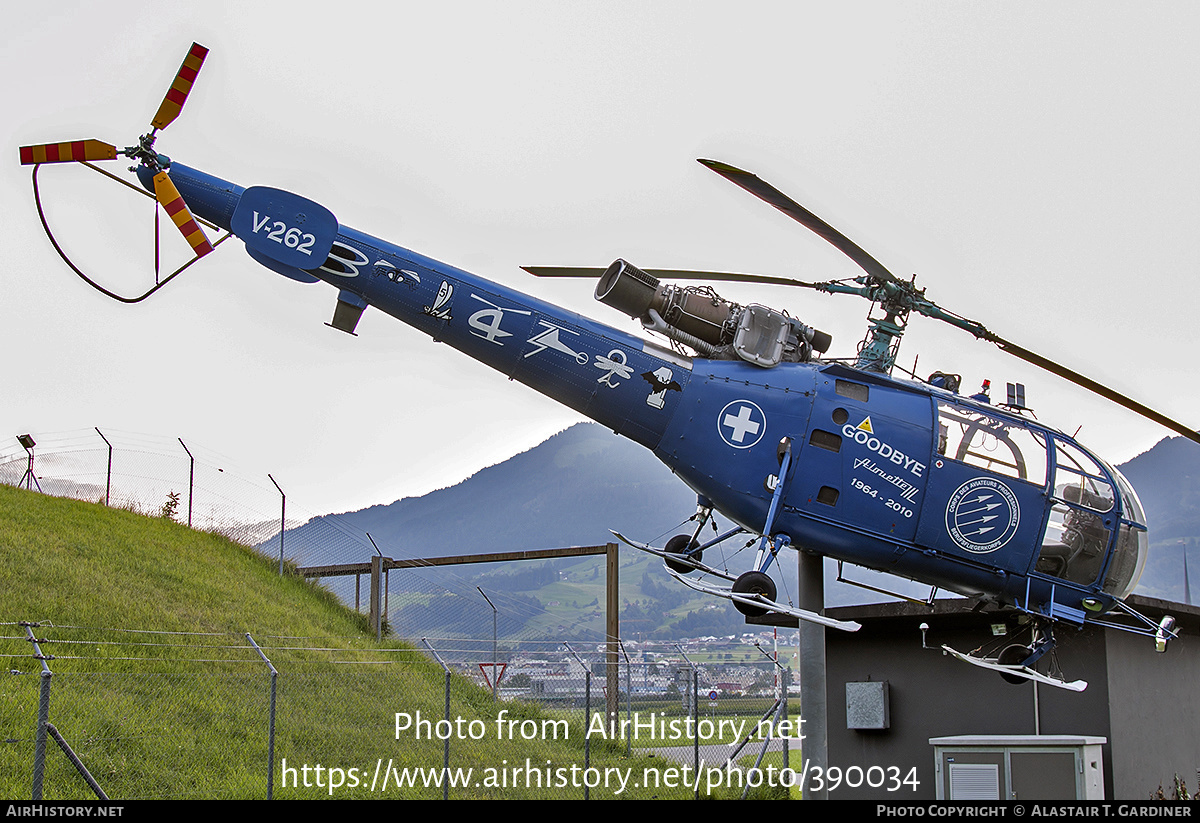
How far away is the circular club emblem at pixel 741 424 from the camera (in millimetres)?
11688

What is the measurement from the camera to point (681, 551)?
11.9 meters

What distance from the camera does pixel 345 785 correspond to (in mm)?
13375

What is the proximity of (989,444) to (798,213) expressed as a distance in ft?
12.0

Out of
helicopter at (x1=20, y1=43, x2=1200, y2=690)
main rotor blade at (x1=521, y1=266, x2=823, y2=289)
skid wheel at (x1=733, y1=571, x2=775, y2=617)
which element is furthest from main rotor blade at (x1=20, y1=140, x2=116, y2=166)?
skid wheel at (x1=733, y1=571, x2=775, y2=617)

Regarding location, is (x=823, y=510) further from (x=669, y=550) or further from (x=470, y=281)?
(x=470, y=281)

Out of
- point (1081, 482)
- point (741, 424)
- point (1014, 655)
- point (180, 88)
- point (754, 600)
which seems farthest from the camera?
point (1081, 482)

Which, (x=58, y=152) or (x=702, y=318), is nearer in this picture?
(x=58, y=152)

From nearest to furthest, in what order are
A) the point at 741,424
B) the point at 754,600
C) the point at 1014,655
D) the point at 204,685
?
1. the point at 754,600
2. the point at 741,424
3. the point at 1014,655
4. the point at 204,685

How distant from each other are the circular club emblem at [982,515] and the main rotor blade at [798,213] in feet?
9.04

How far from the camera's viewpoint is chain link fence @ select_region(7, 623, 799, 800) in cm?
1188

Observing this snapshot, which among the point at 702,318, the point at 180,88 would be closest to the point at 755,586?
the point at 702,318

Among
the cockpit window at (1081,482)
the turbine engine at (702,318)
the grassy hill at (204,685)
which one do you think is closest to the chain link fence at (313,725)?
the grassy hill at (204,685)

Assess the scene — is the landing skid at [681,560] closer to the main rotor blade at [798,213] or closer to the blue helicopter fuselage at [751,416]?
the blue helicopter fuselage at [751,416]

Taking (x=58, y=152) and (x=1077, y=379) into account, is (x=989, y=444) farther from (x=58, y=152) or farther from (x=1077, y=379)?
(x=58, y=152)
